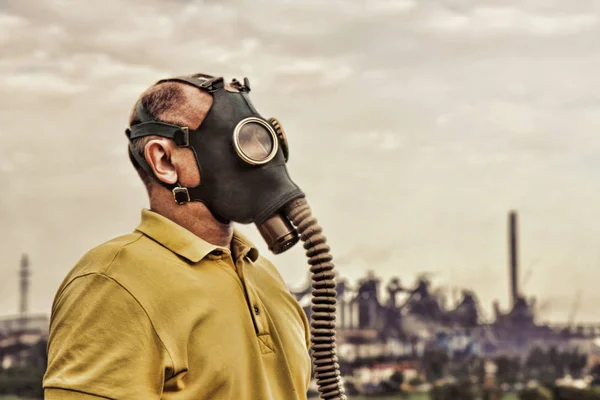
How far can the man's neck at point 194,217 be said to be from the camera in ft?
13.4

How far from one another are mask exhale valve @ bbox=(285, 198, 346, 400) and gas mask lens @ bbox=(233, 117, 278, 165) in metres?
0.22

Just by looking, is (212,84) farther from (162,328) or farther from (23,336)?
(23,336)

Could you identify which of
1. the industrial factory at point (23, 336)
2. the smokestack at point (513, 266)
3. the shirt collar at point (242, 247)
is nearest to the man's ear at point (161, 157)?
the shirt collar at point (242, 247)

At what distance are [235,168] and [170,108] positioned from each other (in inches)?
13.4

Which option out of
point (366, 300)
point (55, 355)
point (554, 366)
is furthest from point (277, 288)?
point (554, 366)

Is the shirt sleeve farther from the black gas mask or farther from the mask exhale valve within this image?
the mask exhale valve

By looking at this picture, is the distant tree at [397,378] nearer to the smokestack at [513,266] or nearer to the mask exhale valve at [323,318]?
the smokestack at [513,266]

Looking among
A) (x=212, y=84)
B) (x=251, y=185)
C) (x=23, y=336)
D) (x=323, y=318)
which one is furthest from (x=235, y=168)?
(x=23, y=336)

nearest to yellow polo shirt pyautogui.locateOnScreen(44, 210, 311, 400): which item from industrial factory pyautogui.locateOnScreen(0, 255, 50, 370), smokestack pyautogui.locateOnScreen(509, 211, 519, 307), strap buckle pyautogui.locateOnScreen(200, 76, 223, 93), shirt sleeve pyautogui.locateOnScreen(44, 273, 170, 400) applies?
shirt sleeve pyautogui.locateOnScreen(44, 273, 170, 400)

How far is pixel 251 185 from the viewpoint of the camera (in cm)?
410

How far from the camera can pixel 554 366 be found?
233 feet

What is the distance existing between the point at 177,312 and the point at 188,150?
2.06 feet

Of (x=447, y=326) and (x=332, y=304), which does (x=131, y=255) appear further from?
(x=447, y=326)

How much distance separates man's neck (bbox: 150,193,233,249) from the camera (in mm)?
4090
